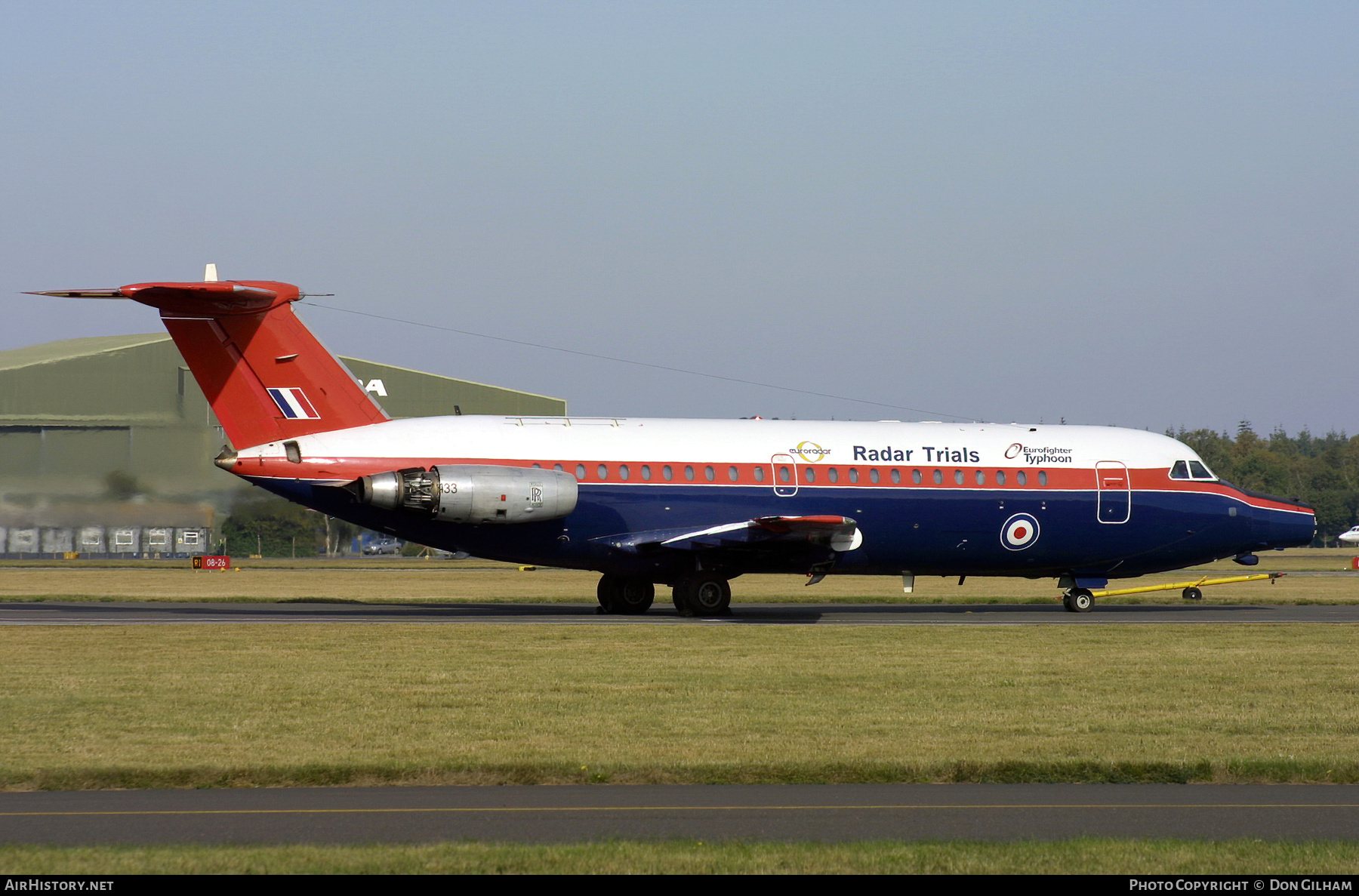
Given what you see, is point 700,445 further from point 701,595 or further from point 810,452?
point 701,595

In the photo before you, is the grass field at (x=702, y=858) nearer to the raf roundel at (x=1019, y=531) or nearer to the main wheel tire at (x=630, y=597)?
the main wheel tire at (x=630, y=597)

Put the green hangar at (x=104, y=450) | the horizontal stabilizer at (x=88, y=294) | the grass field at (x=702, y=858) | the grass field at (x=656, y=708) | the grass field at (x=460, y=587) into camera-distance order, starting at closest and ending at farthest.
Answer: the grass field at (x=702, y=858) → the grass field at (x=656, y=708) → the horizontal stabilizer at (x=88, y=294) → the grass field at (x=460, y=587) → the green hangar at (x=104, y=450)

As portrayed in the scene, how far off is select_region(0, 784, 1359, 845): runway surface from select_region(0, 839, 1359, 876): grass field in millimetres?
370

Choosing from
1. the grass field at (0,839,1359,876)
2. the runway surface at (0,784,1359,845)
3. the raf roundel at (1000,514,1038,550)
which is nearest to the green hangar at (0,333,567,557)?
the raf roundel at (1000,514,1038,550)

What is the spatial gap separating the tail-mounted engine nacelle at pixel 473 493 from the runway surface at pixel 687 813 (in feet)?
52.8

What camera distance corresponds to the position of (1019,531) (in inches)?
1228

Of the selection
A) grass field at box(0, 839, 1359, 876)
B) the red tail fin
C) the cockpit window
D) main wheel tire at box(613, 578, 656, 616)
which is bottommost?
grass field at box(0, 839, 1359, 876)

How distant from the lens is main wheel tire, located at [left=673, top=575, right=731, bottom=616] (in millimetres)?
29000

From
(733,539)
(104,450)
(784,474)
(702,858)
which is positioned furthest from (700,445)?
(104,450)

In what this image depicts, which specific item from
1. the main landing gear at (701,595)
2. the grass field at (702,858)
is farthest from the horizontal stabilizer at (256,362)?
the grass field at (702,858)

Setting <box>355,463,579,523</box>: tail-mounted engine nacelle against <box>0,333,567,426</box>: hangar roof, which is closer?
<box>355,463,579,523</box>: tail-mounted engine nacelle

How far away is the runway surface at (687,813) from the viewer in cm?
Result: 912

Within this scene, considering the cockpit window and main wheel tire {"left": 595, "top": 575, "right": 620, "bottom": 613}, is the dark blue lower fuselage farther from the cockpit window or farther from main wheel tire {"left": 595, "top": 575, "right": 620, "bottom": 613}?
main wheel tire {"left": 595, "top": 575, "right": 620, "bottom": 613}

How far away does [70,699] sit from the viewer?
15.1m
